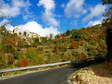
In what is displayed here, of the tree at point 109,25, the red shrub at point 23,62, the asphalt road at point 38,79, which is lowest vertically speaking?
the asphalt road at point 38,79

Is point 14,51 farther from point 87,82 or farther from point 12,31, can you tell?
point 87,82

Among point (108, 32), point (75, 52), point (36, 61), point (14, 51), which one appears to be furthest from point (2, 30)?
point (108, 32)

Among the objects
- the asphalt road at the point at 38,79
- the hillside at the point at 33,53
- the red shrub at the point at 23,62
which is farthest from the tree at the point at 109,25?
the red shrub at the point at 23,62

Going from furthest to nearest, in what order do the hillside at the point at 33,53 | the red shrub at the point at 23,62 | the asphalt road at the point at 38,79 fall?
the hillside at the point at 33,53
the red shrub at the point at 23,62
the asphalt road at the point at 38,79

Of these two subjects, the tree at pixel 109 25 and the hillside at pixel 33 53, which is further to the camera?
the hillside at pixel 33 53

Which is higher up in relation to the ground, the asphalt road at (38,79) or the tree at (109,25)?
the tree at (109,25)

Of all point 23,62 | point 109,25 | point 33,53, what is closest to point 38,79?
point 23,62

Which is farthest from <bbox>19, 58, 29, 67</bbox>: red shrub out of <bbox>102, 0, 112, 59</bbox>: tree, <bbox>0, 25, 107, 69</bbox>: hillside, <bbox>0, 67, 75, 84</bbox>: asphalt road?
<bbox>102, 0, 112, 59</bbox>: tree

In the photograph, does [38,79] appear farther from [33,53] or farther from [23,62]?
[33,53]

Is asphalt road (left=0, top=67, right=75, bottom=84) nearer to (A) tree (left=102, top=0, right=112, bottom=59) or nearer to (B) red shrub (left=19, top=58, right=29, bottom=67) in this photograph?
(B) red shrub (left=19, top=58, right=29, bottom=67)

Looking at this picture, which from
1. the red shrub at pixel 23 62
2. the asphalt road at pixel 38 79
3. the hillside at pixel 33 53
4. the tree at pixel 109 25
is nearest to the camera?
the asphalt road at pixel 38 79

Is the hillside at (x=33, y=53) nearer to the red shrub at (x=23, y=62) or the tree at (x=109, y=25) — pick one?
the red shrub at (x=23, y=62)

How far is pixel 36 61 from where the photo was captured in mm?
32000

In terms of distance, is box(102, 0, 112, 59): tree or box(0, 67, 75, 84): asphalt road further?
box(102, 0, 112, 59): tree
